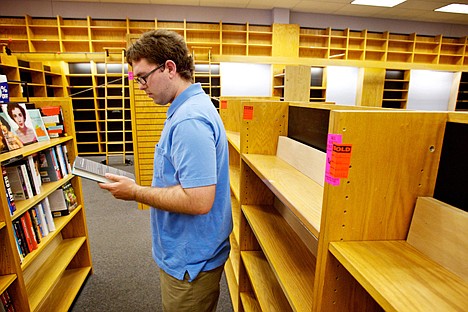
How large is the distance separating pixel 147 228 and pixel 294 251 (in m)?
2.38

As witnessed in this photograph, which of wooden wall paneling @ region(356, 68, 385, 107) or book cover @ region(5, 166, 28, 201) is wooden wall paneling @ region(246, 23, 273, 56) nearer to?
wooden wall paneling @ region(356, 68, 385, 107)

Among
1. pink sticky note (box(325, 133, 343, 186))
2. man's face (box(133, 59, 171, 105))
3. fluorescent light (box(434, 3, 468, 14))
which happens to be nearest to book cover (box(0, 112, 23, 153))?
man's face (box(133, 59, 171, 105))

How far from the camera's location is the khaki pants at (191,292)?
1.23 metres

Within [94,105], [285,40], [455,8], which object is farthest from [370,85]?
[94,105]

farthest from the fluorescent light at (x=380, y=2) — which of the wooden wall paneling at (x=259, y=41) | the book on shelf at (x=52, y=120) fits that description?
the book on shelf at (x=52, y=120)

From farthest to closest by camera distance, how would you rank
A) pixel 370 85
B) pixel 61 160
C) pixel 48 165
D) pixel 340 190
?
pixel 370 85, pixel 61 160, pixel 48 165, pixel 340 190

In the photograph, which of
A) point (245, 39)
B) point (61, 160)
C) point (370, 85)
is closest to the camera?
point (61, 160)

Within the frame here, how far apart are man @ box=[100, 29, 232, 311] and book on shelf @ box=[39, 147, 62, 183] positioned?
1044mm

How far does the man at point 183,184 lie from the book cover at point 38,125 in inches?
42.0

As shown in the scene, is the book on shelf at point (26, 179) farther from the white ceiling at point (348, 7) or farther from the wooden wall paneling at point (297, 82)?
the white ceiling at point (348, 7)

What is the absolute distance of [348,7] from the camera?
7.00 metres

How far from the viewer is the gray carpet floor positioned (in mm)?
2133

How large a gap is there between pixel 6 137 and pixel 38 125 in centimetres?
37

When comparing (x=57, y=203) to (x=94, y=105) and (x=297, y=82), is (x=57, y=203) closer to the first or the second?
(x=297, y=82)
